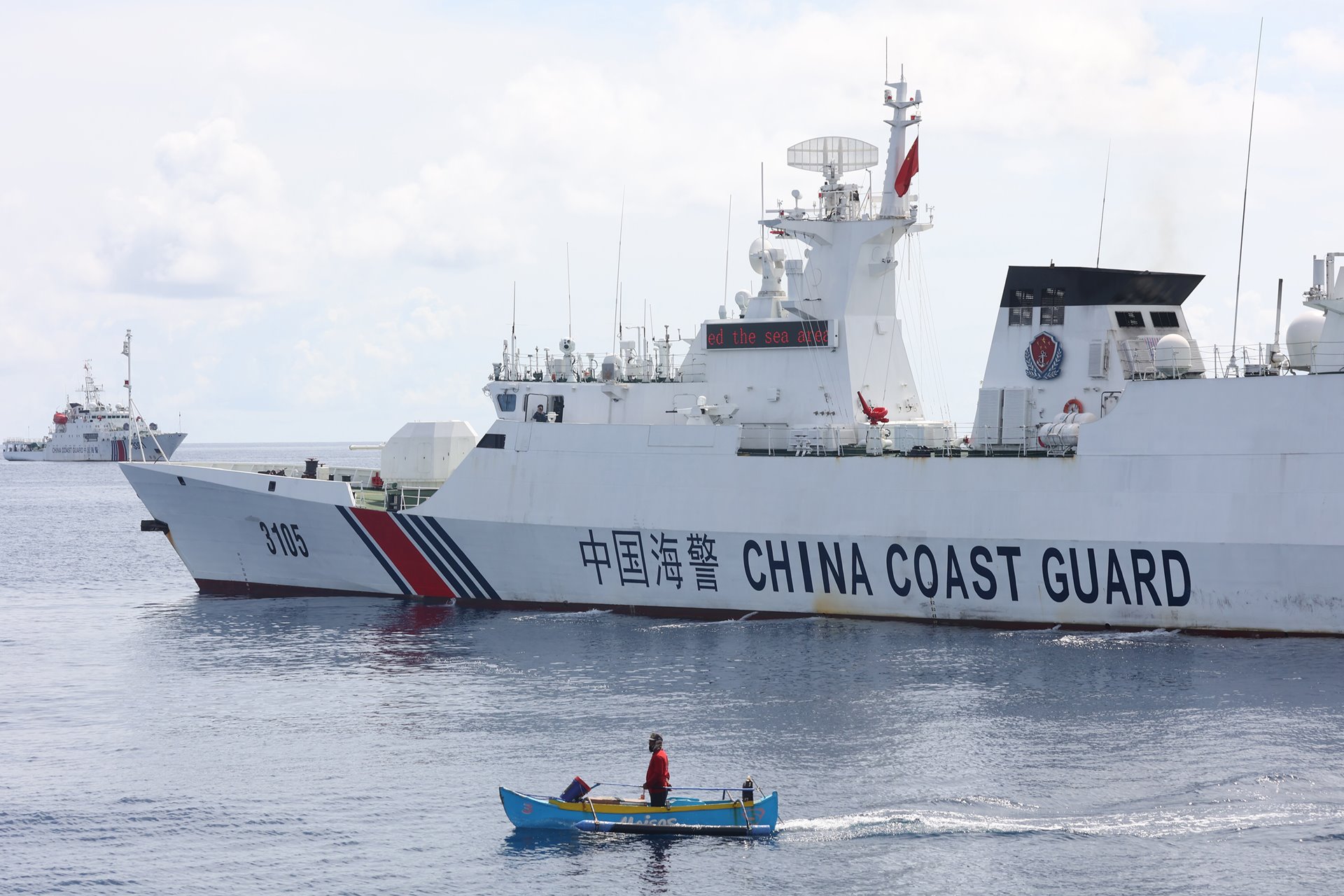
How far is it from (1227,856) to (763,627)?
11178 mm

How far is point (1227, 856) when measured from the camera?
12.9m

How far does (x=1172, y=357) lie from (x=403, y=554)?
1465cm

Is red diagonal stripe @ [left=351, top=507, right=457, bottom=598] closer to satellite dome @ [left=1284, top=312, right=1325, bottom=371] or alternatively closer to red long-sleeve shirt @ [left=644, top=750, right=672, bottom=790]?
red long-sleeve shirt @ [left=644, top=750, right=672, bottom=790]

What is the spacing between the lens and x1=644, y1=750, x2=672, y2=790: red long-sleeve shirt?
14344mm

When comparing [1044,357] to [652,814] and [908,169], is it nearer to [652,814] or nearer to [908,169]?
[908,169]

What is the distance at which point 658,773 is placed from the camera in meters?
14.4

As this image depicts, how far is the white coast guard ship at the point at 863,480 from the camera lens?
2075 centimetres

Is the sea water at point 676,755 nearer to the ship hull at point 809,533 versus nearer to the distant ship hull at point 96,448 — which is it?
the ship hull at point 809,533

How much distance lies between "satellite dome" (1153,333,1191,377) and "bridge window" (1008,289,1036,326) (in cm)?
258

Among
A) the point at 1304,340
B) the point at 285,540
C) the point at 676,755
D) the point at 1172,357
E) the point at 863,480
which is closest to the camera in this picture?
the point at 676,755

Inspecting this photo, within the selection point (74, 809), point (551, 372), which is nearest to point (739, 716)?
point (74, 809)

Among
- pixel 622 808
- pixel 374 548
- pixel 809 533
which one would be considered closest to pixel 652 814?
pixel 622 808

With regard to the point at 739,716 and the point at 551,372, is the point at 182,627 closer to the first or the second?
the point at 551,372

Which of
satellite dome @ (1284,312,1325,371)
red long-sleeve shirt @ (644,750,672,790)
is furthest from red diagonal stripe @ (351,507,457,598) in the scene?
satellite dome @ (1284,312,1325,371)
